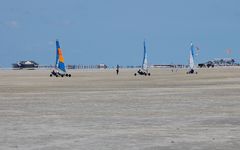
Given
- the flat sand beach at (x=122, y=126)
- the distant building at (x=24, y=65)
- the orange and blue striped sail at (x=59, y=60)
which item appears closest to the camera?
the flat sand beach at (x=122, y=126)

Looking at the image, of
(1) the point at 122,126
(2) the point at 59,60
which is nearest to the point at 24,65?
(2) the point at 59,60

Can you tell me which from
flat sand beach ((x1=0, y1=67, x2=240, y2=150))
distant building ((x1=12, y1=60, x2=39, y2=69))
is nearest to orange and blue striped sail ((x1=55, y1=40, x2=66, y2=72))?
flat sand beach ((x1=0, y1=67, x2=240, y2=150))

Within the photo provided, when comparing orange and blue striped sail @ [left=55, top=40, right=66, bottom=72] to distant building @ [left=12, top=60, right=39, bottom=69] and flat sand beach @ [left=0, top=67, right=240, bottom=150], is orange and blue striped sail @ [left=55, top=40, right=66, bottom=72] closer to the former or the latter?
flat sand beach @ [left=0, top=67, right=240, bottom=150]

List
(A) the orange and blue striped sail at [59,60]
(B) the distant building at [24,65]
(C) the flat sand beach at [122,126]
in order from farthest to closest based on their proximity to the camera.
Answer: (B) the distant building at [24,65]
(A) the orange and blue striped sail at [59,60]
(C) the flat sand beach at [122,126]

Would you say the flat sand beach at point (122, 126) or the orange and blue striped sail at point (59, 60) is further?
the orange and blue striped sail at point (59, 60)

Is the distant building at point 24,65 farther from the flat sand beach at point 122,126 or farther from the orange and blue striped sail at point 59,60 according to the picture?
the flat sand beach at point 122,126

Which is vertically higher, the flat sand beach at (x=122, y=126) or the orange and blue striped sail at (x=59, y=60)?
the orange and blue striped sail at (x=59, y=60)

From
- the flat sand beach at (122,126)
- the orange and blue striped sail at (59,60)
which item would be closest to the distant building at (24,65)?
the orange and blue striped sail at (59,60)

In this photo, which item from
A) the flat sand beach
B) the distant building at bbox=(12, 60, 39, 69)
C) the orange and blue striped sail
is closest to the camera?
the flat sand beach

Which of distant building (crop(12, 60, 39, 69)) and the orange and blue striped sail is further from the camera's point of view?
distant building (crop(12, 60, 39, 69))

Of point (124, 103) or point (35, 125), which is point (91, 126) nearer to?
point (35, 125)

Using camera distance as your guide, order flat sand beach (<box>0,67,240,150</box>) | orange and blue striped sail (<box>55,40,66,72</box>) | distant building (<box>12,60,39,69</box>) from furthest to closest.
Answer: distant building (<box>12,60,39,69</box>), orange and blue striped sail (<box>55,40,66,72</box>), flat sand beach (<box>0,67,240,150</box>)

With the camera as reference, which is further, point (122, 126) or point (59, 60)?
point (59, 60)

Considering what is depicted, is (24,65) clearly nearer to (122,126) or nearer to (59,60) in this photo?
(59,60)
